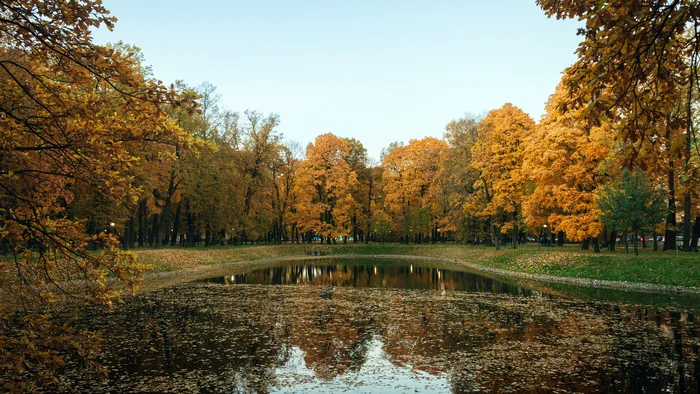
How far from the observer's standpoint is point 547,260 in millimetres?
34750

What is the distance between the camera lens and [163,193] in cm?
4662

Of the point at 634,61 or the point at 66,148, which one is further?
the point at 66,148

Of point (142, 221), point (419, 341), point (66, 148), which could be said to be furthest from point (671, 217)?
point (142, 221)

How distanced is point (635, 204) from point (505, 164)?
50.3 feet

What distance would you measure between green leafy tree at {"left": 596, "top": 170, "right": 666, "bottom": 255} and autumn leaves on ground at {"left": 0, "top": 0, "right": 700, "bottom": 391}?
0.33ft

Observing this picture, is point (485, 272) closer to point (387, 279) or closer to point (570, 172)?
point (387, 279)

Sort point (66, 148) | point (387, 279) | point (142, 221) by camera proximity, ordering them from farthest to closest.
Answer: point (142, 221)
point (387, 279)
point (66, 148)

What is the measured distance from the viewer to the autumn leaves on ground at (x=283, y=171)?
5691 mm

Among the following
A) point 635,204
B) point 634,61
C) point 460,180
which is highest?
point 460,180

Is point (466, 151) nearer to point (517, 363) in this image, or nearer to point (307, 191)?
point (307, 191)

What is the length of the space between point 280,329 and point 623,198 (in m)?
24.5

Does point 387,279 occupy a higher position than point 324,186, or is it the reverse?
point 324,186

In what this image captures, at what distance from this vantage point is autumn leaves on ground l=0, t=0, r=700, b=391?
18.7 ft

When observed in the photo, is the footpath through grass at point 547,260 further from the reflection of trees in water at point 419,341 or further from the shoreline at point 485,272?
the reflection of trees in water at point 419,341
